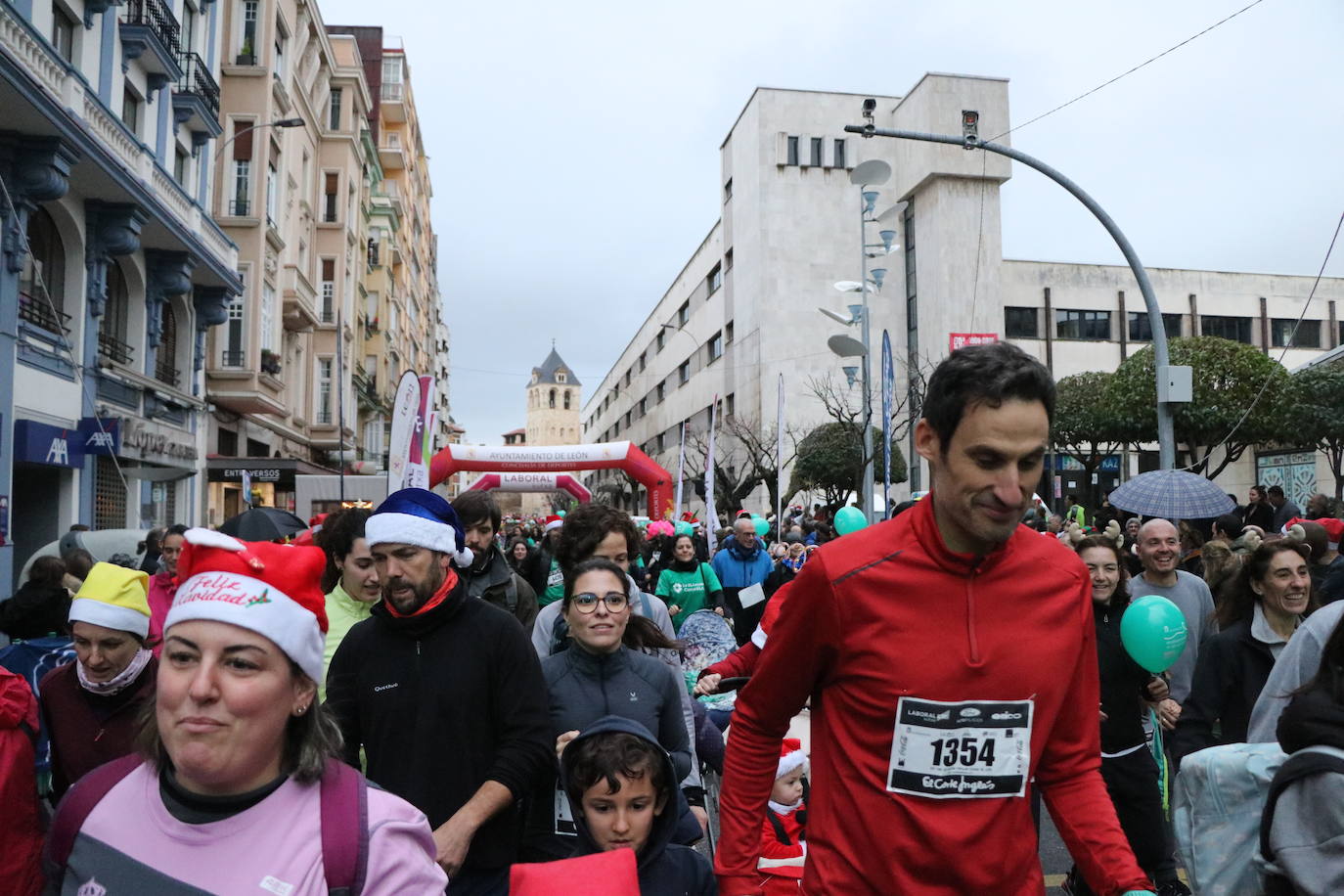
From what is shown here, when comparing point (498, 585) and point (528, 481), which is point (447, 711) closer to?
point (498, 585)

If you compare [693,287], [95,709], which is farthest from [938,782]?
[693,287]

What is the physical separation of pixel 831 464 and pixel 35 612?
114 feet

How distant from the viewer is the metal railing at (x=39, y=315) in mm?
15609

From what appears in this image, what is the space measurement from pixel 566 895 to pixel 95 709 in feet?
5.75

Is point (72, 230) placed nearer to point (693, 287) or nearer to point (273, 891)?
point (273, 891)

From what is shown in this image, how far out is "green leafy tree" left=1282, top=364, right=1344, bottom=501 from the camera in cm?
2620

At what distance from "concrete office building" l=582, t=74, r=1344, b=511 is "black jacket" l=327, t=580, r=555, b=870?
42.2 m

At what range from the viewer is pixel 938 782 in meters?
2.22

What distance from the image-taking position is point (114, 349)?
772 inches

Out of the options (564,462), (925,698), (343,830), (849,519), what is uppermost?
(564,462)

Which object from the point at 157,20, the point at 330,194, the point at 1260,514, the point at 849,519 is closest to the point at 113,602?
the point at 849,519

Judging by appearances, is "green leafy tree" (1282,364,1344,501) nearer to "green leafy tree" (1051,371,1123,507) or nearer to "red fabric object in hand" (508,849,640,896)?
"green leafy tree" (1051,371,1123,507)

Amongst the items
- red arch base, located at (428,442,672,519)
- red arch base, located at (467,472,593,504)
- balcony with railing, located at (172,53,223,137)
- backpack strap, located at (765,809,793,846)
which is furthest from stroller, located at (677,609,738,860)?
red arch base, located at (467,472,593,504)

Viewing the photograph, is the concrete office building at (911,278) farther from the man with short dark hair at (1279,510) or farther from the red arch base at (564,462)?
the man with short dark hair at (1279,510)
